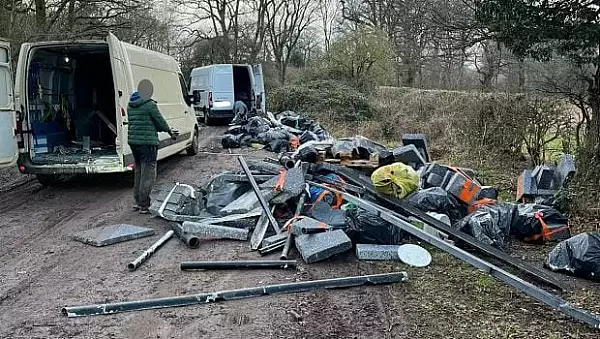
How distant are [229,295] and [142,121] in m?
3.92

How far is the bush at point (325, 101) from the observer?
71.7ft

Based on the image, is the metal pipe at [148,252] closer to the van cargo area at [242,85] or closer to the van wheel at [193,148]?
the van wheel at [193,148]

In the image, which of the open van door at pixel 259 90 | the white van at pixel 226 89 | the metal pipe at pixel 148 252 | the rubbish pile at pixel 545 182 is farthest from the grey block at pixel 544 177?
the white van at pixel 226 89

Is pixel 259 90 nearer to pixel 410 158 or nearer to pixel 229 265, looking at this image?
pixel 410 158

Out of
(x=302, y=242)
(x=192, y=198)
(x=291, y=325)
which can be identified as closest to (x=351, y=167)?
(x=192, y=198)

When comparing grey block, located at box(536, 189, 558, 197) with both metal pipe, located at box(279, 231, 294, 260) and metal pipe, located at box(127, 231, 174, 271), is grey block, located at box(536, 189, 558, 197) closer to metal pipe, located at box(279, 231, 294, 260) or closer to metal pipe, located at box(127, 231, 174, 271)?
metal pipe, located at box(279, 231, 294, 260)

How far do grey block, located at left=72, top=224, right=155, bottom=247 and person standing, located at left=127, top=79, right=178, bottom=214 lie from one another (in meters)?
1.09

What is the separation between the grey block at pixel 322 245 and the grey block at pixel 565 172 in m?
4.20

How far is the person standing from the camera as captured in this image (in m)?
7.92

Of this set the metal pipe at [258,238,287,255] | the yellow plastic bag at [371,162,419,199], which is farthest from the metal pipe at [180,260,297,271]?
the yellow plastic bag at [371,162,419,199]

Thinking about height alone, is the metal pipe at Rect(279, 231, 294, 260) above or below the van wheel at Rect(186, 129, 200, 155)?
below

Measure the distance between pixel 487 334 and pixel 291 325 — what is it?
1520 millimetres

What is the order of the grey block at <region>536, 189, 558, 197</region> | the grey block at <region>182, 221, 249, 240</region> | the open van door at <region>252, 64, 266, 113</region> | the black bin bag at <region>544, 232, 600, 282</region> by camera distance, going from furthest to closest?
1. the open van door at <region>252, 64, 266, 113</region>
2. the grey block at <region>536, 189, 558, 197</region>
3. the grey block at <region>182, 221, 249, 240</region>
4. the black bin bag at <region>544, 232, 600, 282</region>

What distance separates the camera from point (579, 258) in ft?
18.2
